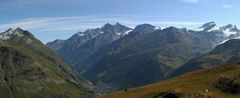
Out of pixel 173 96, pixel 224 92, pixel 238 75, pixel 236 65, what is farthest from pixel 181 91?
pixel 236 65

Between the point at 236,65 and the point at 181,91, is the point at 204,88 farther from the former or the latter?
the point at 236,65

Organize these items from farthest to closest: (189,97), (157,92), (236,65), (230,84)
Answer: (236,65)
(157,92)
(230,84)
(189,97)

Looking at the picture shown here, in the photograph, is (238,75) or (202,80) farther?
(202,80)

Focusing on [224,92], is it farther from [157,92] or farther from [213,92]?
[157,92]

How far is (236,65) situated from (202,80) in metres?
12.7

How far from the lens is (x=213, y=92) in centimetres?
8762

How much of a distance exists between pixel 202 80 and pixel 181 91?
14.9 meters

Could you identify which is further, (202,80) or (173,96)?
(202,80)

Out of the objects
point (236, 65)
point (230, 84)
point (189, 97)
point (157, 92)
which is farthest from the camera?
point (236, 65)

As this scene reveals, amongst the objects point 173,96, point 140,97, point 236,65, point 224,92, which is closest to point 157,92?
point 140,97

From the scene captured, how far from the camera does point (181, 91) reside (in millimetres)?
88938

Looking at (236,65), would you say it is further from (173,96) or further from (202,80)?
(173,96)

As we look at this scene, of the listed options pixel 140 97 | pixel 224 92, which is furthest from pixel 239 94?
pixel 140 97

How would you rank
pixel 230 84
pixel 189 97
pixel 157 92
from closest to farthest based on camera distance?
pixel 189 97 → pixel 230 84 → pixel 157 92
